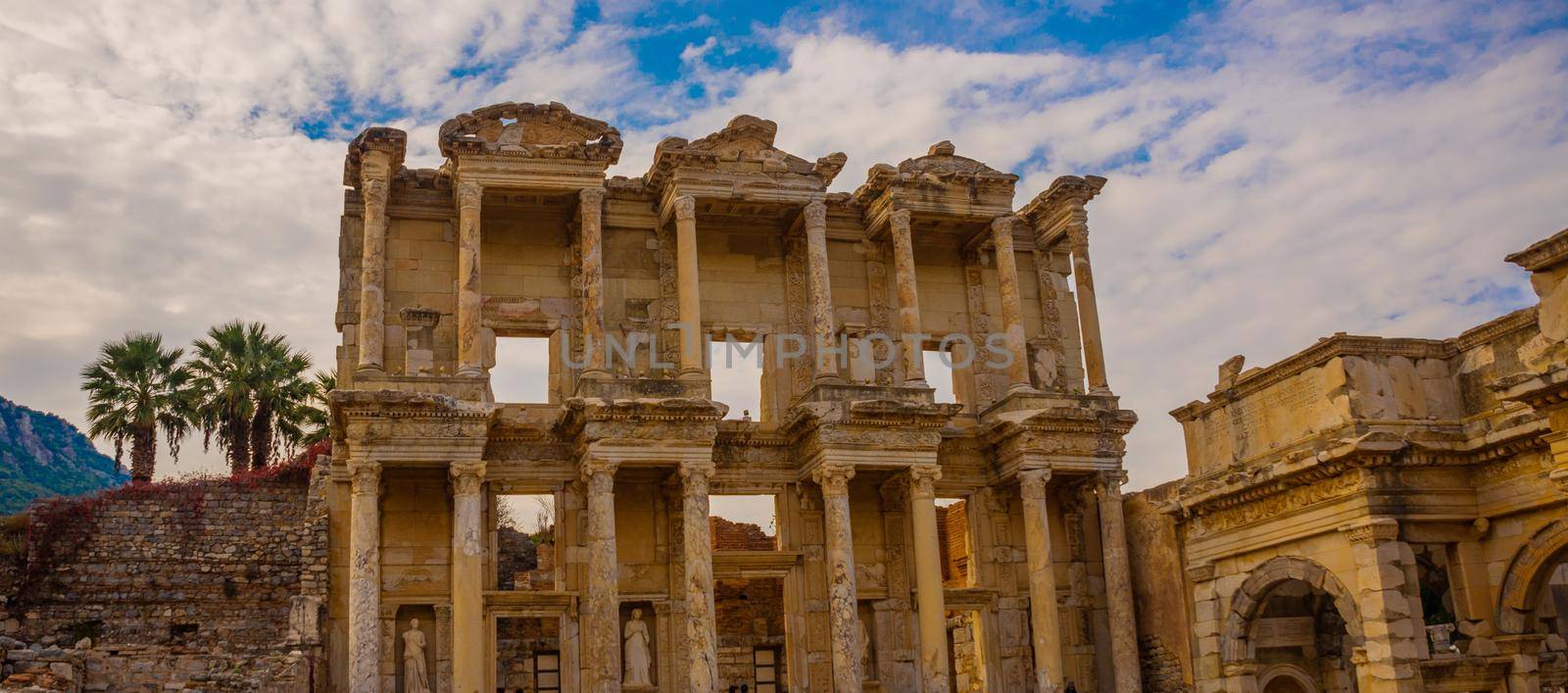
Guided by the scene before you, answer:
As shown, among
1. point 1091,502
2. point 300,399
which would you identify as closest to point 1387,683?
point 1091,502

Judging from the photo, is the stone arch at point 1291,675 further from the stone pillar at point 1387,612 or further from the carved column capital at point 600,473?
the carved column capital at point 600,473

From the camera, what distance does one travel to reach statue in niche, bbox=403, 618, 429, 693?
2059cm

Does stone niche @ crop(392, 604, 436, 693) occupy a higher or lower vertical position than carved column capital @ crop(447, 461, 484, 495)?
lower

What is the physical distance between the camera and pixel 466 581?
786 inches

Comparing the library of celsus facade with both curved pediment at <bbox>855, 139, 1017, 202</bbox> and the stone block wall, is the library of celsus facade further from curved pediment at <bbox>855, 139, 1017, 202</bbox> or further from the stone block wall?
the stone block wall

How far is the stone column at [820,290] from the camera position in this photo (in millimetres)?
22281

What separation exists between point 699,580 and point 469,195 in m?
6.74

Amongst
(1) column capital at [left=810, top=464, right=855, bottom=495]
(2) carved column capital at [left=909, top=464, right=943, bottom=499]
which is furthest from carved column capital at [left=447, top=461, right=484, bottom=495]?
(2) carved column capital at [left=909, top=464, right=943, bottom=499]

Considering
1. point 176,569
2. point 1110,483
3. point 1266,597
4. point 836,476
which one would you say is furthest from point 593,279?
point 1266,597

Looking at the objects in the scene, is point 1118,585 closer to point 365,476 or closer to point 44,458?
point 365,476

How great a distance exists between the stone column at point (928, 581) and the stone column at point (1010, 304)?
2.46 m

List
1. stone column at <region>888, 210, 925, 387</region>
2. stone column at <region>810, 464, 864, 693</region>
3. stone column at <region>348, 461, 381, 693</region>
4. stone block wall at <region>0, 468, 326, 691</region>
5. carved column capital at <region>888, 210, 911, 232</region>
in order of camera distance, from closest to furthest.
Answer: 1. stone column at <region>348, 461, 381, 693</region>
2. stone column at <region>810, 464, 864, 693</region>
3. stone column at <region>888, 210, 925, 387</region>
4. carved column capital at <region>888, 210, 911, 232</region>
5. stone block wall at <region>0, 468, 326, 691</region>

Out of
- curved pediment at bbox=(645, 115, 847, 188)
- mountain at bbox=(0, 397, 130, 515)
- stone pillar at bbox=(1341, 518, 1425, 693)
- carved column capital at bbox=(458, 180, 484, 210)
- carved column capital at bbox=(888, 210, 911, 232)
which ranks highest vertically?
mountain at bbox=(0, 397, 130, 515)

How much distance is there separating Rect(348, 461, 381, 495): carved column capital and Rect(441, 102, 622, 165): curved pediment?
16.5 ft
